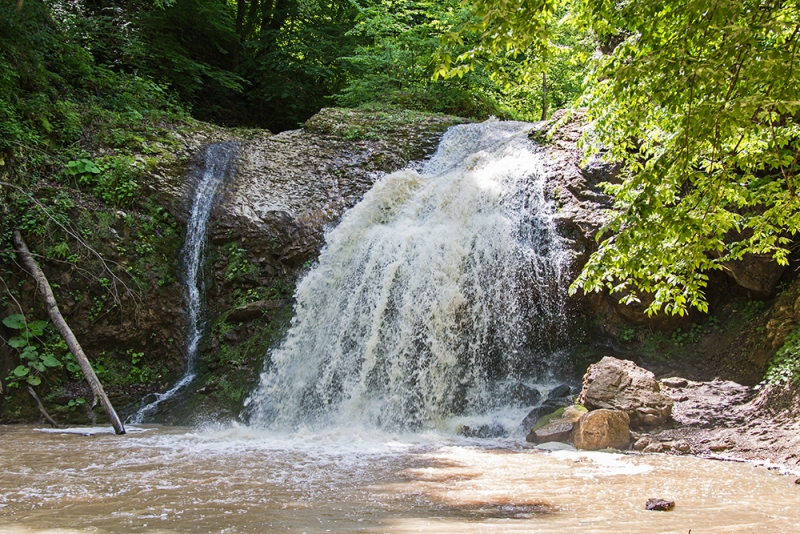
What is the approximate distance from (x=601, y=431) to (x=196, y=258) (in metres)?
7.16

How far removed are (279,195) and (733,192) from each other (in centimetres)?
827

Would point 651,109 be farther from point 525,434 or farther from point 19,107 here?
point 19,107

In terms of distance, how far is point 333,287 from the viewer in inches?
381

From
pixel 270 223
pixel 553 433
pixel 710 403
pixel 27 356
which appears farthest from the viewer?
pixel 270 223

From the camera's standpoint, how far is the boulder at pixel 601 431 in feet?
21.4

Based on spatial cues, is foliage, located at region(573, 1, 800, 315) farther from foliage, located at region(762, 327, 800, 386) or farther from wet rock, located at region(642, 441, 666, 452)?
foliage, located at region(762, 327, 800, 386)

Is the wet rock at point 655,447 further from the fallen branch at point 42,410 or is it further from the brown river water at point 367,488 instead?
the fallen branch at point 42,410

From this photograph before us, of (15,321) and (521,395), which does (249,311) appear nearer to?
(15,321)

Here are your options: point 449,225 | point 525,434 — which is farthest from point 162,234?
point 525,434

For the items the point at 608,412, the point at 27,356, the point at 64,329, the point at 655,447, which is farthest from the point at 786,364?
the point at 27,356

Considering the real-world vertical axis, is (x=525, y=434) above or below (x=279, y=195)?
below

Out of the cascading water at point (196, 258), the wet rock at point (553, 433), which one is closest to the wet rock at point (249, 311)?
the cascading water at point (196, 258)

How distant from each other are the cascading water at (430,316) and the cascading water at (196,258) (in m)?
1.42

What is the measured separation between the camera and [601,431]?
6.55 metres
